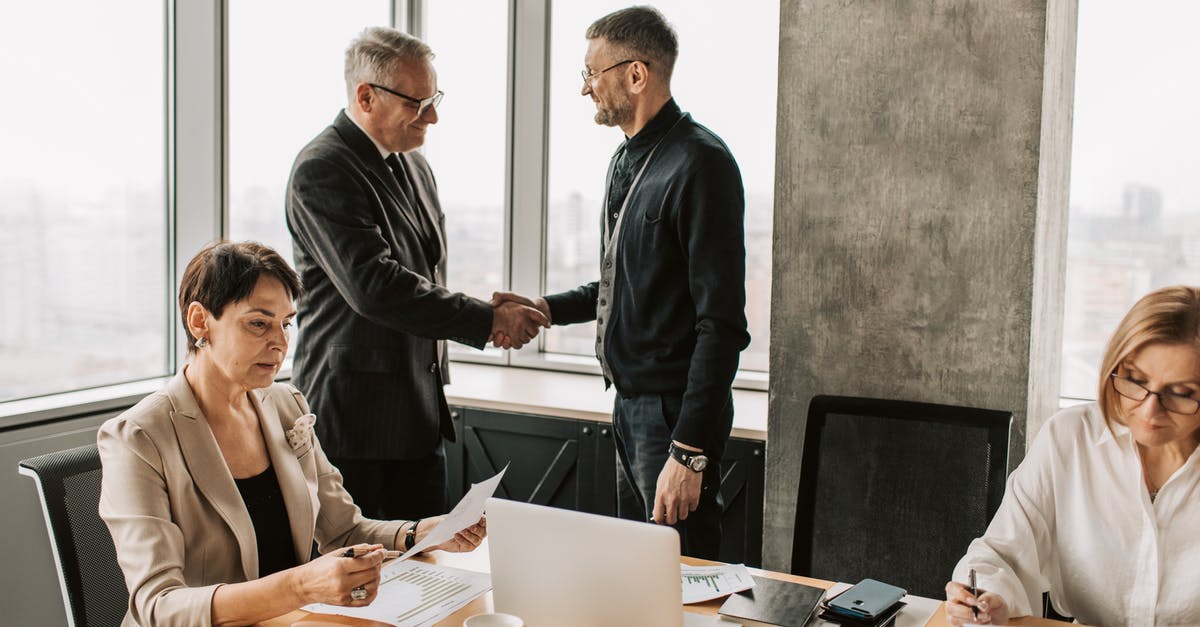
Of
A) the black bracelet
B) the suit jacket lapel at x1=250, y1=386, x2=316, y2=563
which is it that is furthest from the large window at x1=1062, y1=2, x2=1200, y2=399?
the suit jacket lapel at x1=250, y1=386, x2=316, y2=563

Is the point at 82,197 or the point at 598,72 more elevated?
the point at 598,72

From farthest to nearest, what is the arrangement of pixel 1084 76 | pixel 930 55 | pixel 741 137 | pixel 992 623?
pixel 741 137 → pixel 1084 76 → pixel 930 55 → pixel 992 623

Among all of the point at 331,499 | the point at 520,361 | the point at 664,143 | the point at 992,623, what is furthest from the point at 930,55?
the point at 520,361

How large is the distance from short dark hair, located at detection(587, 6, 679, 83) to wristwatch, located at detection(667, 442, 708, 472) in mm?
986

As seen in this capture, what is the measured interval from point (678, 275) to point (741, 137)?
56.8 inches

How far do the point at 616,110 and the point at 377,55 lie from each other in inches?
27.1

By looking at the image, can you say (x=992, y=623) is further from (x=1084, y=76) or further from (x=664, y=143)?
(x=1084, y=76)

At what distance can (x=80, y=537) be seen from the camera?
1.70 meters

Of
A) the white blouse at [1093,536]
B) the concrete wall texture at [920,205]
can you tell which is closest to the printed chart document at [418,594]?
the white blouse at [1093,536]

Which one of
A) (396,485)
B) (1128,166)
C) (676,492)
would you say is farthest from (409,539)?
(1128,166)

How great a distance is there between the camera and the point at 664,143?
249 centimetres

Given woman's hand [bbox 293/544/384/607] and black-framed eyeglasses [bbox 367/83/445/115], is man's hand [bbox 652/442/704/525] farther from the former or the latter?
black-framed eyeglasses [bbox 367/83/445/115]

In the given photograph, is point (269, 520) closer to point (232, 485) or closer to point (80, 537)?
point (232, 485)

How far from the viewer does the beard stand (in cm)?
254
